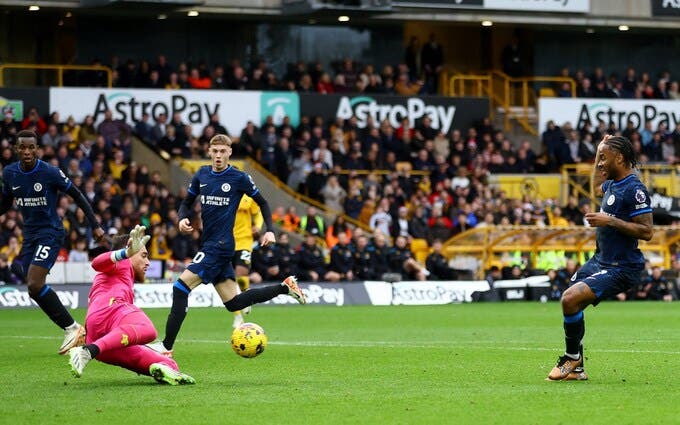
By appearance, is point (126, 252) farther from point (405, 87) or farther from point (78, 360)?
point (405, 87)

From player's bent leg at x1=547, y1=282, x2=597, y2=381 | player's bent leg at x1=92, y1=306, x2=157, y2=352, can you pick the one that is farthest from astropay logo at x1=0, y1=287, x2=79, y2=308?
player's bent leg at x1=547, y1=282, x2=597, y2=381

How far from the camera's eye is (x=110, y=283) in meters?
12.0

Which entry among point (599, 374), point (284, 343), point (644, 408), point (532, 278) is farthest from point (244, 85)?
point (644, 408)

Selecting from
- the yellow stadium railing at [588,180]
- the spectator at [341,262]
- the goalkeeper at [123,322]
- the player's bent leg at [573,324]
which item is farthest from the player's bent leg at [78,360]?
the yellow stadium railing at [588,180]

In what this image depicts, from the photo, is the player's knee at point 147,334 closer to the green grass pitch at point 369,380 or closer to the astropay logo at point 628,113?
the green grass pitch at point 369,380

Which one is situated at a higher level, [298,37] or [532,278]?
[298,37]

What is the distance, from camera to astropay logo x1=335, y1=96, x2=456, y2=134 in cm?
3838

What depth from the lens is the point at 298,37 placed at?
41.8 metres

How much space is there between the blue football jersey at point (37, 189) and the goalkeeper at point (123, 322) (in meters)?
3.43

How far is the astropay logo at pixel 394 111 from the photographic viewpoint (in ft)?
126

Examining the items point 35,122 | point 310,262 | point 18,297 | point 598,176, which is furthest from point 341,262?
point 598,176

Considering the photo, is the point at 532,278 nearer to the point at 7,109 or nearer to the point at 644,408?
the point at 7,109

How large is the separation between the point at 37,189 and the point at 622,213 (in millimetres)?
6681

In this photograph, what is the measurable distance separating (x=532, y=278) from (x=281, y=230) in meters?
5.90
